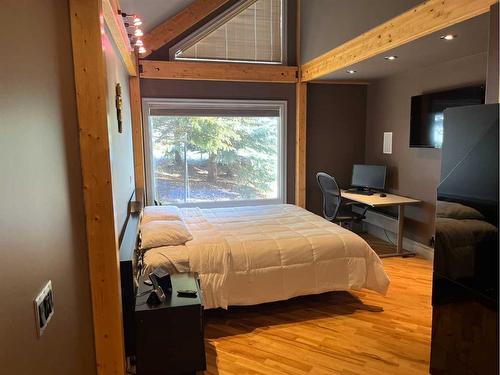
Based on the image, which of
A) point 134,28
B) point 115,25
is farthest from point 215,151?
point 115,25

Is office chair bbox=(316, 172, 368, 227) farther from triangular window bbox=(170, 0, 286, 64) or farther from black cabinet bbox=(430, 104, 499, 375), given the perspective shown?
black cabinet bbox=(430, 104, 499, 375)

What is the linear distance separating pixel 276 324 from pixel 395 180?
3.08 m

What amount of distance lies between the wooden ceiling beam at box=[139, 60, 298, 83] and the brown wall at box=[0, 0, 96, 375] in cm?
368

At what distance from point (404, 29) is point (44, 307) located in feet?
11.0

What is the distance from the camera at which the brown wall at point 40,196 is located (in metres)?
0.88

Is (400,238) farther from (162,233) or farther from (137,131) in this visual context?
(137,131)

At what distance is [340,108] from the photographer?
5.86m

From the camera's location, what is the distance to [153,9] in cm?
455

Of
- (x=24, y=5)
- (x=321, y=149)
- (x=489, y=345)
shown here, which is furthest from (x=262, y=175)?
(x=24, y=5)

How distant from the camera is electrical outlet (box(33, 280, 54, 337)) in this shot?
1004 millimetres

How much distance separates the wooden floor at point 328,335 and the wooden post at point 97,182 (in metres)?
0.91

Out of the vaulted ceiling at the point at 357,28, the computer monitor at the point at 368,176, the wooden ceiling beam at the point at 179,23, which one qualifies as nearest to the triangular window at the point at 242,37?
the wooden ceiling beam at the point at 179,23

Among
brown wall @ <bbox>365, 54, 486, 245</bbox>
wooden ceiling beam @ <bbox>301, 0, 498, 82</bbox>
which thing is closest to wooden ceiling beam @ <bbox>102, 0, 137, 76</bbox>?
wooden ceiling beam @ <bbox>301, 0, 498, 82</bbox>

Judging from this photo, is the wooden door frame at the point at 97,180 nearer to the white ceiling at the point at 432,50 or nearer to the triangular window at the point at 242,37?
the white ceiling at the point at 432,50
